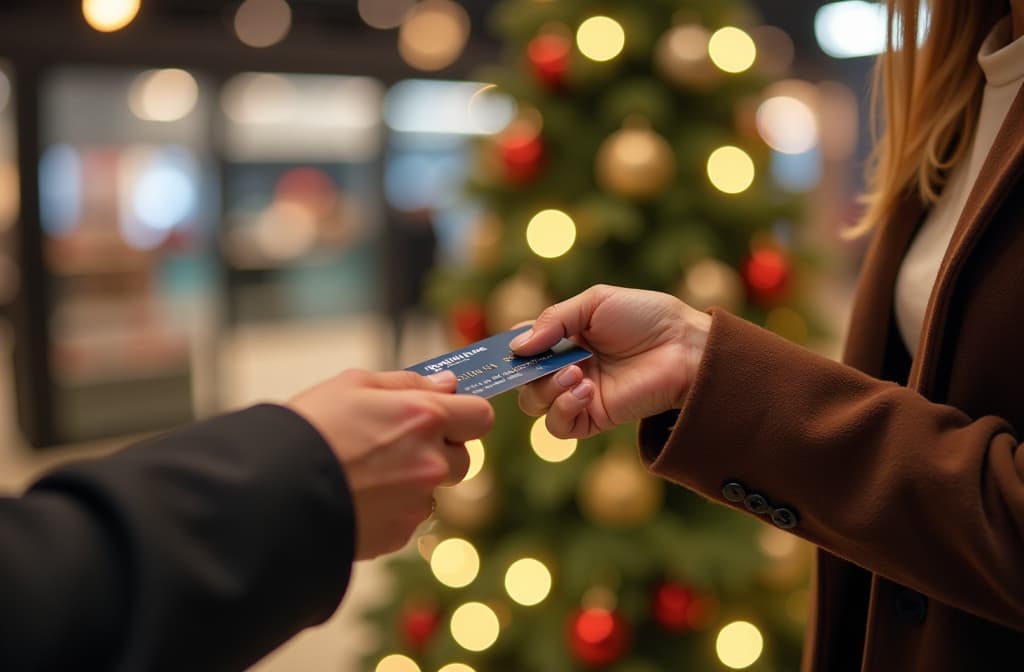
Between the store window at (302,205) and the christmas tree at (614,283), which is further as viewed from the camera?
the store window at (302,205)

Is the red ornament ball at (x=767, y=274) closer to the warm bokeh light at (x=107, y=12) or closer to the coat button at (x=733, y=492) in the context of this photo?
the coat button at (x=733, y=492)

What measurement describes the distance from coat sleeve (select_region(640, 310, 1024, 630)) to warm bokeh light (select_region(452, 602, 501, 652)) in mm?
1463

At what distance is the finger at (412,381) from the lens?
988 mm

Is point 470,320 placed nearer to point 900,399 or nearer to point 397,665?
point 397,665

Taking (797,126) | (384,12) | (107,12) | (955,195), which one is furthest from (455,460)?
(797,126)

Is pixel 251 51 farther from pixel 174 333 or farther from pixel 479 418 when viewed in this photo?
pixel 479 418

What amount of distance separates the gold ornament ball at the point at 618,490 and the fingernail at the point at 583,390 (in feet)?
3.62

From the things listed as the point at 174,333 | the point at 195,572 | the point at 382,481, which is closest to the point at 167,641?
the point at 195,572

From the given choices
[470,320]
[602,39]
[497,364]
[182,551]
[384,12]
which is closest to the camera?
[182,551]

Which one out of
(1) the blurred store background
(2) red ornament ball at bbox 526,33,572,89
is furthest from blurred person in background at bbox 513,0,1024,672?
(1) the blurred store background

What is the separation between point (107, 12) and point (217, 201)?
1.34m

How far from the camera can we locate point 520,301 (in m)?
2.30

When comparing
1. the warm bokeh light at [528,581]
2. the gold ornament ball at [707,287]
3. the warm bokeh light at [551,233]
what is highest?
the warm bokeh light at [551,233]

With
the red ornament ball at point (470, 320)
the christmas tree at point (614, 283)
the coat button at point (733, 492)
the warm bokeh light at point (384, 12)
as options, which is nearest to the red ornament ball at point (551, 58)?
the christmas tree at point (614, 283)
